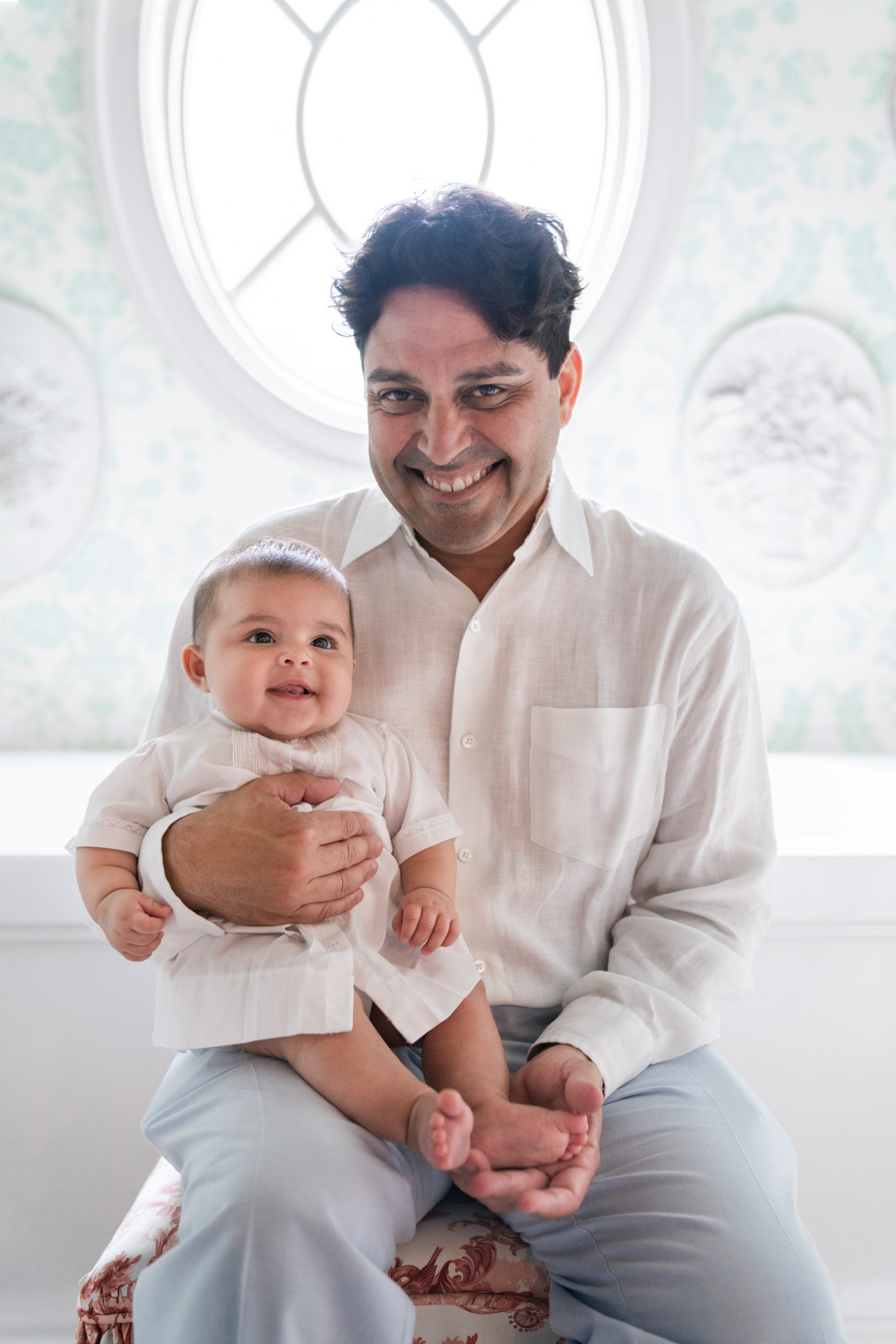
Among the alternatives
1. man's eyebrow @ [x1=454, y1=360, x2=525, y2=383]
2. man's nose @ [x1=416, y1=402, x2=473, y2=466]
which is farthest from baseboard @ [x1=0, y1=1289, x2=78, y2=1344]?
man's eyebrow @ [x1=454, y1=360, x2=525, y2=383]

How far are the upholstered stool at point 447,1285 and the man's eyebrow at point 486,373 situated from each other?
1.08 meters

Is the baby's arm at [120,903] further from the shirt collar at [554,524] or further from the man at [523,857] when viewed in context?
the shirt collar at [554,524]

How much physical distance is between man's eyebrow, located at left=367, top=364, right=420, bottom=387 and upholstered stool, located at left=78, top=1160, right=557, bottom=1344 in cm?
109

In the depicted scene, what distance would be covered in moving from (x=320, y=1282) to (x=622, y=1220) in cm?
36

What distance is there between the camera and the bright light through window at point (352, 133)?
2.56 meters

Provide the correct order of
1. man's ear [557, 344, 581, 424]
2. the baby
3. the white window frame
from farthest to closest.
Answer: the white window frame < man's ear [557, 344, 581, 424] < the baby

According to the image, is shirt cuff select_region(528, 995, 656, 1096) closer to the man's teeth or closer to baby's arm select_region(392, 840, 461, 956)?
baby's arm select_region(392, 840, 461, 956)

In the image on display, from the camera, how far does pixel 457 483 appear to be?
1.33 meters

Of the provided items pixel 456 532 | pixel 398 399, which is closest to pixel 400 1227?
pixel 456 532

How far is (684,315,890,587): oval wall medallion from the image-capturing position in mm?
2605

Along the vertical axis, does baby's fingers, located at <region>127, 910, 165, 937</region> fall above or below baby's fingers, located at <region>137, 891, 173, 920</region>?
below

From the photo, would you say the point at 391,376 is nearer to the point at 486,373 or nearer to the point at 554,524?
the point at 486,373

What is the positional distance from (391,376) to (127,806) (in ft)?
2.22

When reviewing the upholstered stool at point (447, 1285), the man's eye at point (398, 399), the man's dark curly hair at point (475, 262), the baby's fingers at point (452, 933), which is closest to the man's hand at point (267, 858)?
the baby's fingers at point (452, 933)
